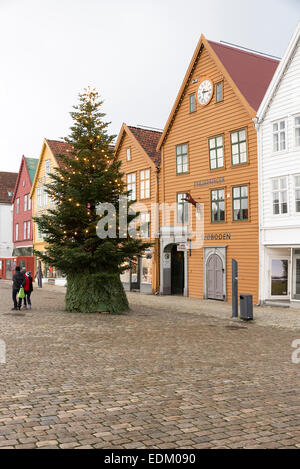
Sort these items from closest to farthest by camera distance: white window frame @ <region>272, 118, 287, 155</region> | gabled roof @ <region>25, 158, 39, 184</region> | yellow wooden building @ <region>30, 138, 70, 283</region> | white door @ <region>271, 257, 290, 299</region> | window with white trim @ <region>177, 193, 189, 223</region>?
1. white window frame @ <region>272, 118, 287, 155</region>
2. white door @ <region>271, 257, 290, 299</region>
3. window with white trim @ <region>177, 193, 189, 223</region>
4. yellow wooden building @ <region>30, 138, 70, 283</region>
5. gabled roof @ <region>25, 158, 39, 184</region>

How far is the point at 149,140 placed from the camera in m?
32.0

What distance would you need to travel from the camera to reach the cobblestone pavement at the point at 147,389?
17.5ft

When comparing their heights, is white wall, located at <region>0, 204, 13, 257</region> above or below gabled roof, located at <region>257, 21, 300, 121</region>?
below

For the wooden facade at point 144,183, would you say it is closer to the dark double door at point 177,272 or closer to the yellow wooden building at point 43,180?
the dark double door at point 177,272

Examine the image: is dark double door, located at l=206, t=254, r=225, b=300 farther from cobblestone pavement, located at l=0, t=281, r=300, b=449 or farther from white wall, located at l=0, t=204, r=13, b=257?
white wall, located at l=0, t=204, r=13, b=257

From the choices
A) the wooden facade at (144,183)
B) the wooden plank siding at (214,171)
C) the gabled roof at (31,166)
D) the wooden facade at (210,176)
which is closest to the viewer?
the wooden plank siding at (214,171)

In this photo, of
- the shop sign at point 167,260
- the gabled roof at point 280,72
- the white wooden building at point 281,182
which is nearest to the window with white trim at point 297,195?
the white wooden building at point 281,182

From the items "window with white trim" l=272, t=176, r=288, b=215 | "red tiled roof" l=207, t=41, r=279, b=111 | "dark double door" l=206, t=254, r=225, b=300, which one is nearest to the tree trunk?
"dark double door" l=206, t=254, r=225, b=300

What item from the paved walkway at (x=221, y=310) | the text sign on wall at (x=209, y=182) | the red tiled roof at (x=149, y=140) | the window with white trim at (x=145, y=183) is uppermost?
the red tiled roof at (x=149, y=140)

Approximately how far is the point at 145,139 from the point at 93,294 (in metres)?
16.0

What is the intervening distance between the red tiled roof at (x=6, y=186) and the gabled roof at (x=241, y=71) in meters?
41.2

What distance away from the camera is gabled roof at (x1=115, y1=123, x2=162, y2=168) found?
30.5 m

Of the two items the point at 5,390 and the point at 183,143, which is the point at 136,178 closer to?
the point at 183,143

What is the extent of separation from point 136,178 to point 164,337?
19.8 m
